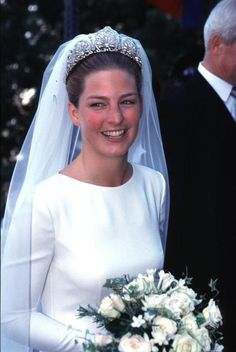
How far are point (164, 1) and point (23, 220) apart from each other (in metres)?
4.97

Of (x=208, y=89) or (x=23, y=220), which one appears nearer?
(x=23, y=220)

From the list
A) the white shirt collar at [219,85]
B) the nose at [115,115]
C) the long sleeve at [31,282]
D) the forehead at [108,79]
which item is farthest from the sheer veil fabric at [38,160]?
the white shirt collar at [219,85]

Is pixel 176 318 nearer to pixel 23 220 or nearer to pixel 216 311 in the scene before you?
pixel 216 311

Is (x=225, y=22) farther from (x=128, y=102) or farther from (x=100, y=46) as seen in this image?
(x=128, y=102)

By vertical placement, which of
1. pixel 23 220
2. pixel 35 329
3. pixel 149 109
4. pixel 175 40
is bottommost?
pixel 35 329

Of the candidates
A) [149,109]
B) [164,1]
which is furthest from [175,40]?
[149,109]

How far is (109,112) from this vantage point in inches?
110

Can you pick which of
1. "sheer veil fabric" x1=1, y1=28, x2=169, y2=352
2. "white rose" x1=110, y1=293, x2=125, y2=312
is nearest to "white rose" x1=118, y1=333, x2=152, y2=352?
"white rose" x1=110, y1=293, x2=125, y2=312

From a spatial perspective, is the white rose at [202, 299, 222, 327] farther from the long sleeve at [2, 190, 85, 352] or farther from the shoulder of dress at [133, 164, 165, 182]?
the shoulder of dress at [133, 164, 165, 182]

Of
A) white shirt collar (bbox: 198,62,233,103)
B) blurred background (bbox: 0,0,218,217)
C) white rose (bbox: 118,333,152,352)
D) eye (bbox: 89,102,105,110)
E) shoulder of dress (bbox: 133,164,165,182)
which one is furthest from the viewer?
blurred background (bbox: 0,0,218,217)

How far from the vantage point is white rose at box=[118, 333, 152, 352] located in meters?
2.30

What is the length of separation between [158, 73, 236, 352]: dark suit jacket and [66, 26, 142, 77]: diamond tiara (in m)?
0.96

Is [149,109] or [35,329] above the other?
[149,109]

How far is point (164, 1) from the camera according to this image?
23.9 feet
